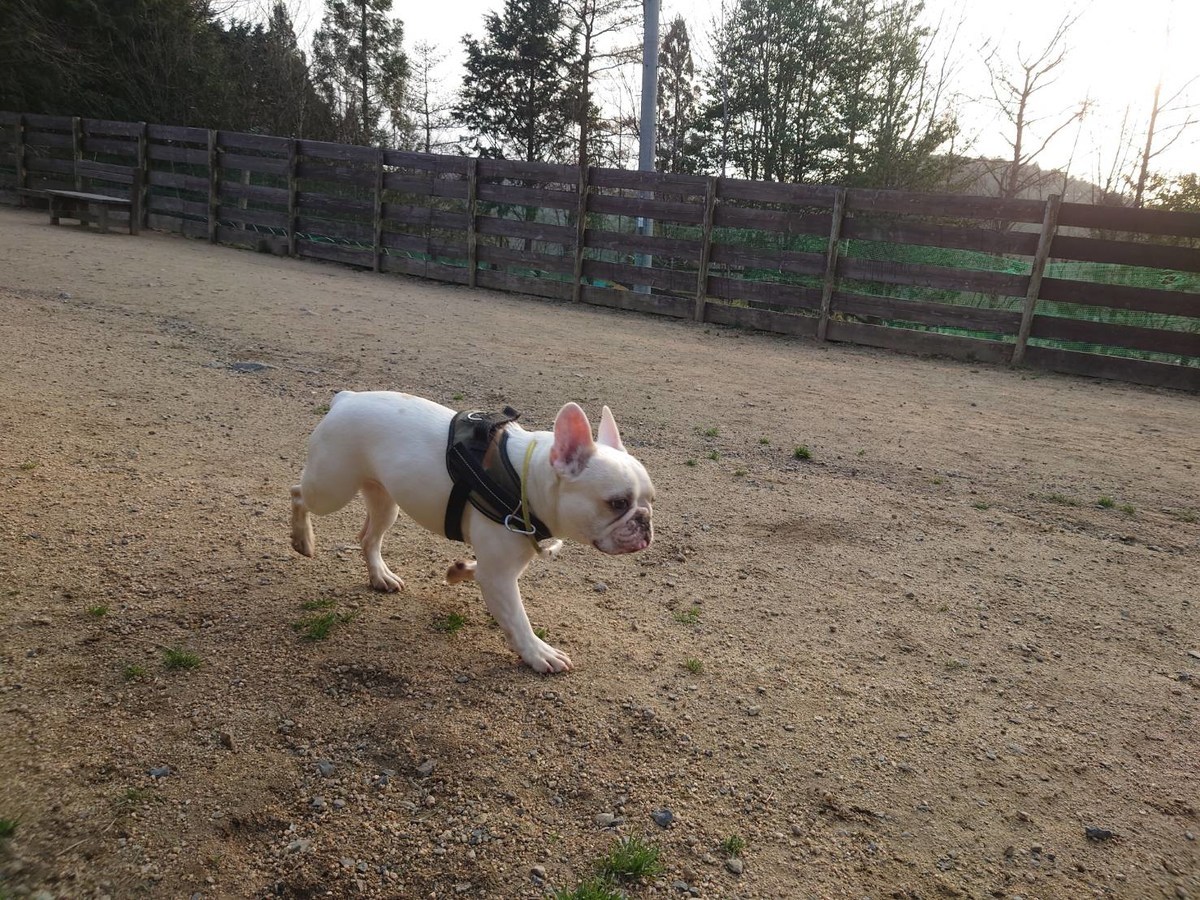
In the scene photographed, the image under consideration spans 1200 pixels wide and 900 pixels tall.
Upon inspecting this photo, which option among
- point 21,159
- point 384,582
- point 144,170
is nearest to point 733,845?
point 384,582

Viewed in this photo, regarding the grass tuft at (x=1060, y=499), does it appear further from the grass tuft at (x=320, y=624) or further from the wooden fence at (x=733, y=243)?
the wooden fence at (x=733, y=243)

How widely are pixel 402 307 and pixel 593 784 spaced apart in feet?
31.2

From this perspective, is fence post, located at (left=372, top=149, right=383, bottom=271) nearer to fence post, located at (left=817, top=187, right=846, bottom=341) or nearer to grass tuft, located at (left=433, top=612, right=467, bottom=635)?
fence post, located at (left=817, top=187, right=846, bottom=341)

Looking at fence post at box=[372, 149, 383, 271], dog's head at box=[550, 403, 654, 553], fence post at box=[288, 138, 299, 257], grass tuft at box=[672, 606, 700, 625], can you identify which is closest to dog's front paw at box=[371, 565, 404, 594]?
dog's head at box=[550, 403, 654, 553]

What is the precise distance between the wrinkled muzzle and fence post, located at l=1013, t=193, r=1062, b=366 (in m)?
9.77

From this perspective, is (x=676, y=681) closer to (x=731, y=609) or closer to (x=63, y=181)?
(x=731, y=609)

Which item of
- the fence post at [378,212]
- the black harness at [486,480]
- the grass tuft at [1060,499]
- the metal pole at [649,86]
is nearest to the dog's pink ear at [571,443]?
the black harness at [486,480]

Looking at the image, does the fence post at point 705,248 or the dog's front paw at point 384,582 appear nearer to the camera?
the dog's front paw at point 384,582

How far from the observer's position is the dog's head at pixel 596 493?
2592mm

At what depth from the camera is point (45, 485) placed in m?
3.89

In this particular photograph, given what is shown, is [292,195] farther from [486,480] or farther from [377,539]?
[486,480]

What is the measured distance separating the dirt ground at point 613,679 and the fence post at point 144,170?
42.6ft

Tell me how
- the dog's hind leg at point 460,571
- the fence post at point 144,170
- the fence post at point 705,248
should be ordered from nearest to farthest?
the dog's hind leg at point 460,571 < the fence post at point 705,248 < the fence post at point 144,170

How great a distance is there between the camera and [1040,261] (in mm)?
10547
